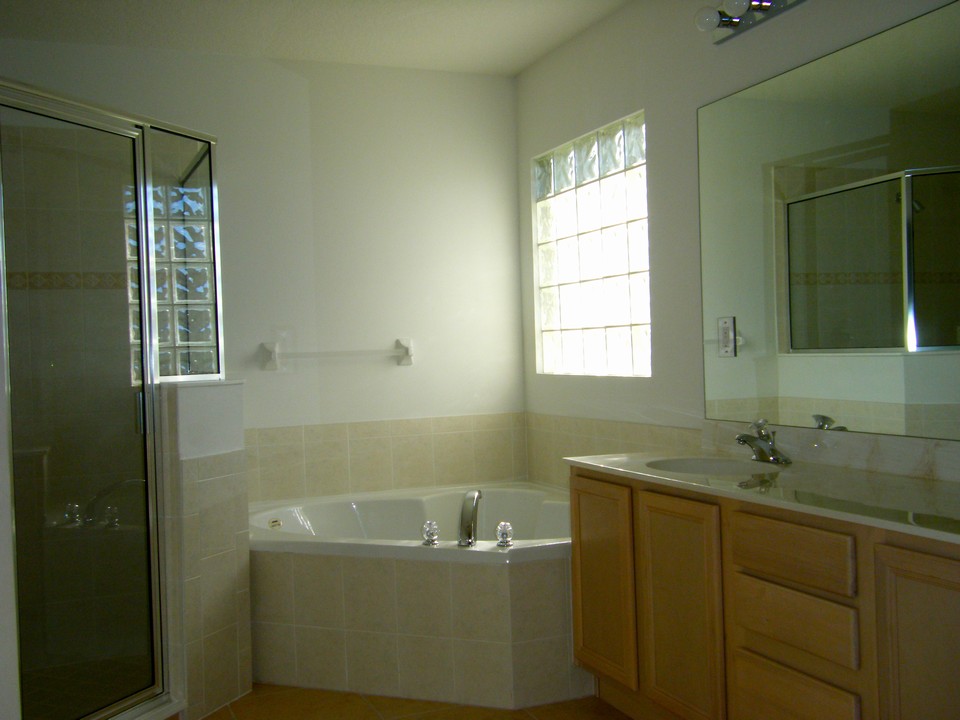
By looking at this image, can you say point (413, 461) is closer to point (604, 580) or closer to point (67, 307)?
point (604, 580)

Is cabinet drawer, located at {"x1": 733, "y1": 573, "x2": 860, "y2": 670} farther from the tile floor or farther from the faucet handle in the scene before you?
the tile floor

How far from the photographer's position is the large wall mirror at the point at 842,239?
2.11 metres

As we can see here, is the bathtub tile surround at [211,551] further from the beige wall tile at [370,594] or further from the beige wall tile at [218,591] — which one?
the beige wall tile at [370,594]

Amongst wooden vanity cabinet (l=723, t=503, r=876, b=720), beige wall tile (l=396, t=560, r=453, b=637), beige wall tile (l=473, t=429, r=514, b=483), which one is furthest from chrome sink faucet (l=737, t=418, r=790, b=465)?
beige wall tile (l=473, t=429, r=514, b=483)

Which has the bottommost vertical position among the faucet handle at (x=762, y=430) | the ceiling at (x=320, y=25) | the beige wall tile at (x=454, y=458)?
the beige wall tile at (x=454, y=458)

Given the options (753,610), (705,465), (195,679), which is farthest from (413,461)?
(753,610)

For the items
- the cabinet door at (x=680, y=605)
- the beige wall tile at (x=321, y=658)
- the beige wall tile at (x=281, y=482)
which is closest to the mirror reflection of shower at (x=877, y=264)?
the cabinet door at (x=680, y=605)

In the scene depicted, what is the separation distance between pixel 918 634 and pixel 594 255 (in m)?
2.42

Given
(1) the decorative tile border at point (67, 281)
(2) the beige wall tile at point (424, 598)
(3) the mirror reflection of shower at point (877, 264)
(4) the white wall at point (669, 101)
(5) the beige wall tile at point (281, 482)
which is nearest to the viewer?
(3) the mirror reflection of shower at point (877, 264)

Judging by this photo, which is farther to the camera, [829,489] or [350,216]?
[350,216]

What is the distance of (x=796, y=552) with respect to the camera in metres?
1.91

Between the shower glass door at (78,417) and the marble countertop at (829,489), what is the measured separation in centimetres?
146

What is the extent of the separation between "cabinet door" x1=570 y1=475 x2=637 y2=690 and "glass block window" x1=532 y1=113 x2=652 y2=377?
93cm

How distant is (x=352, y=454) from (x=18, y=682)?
6.08 feet
